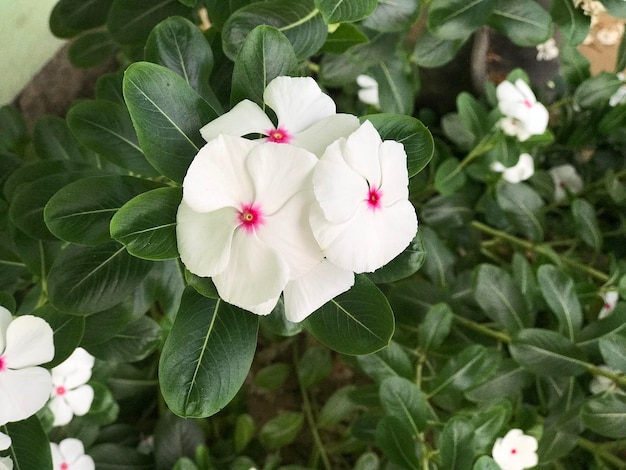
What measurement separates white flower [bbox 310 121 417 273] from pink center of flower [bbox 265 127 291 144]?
0.24ft

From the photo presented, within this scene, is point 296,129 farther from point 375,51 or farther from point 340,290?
point 375,51

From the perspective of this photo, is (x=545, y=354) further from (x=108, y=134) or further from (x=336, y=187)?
(x=108, y=134)

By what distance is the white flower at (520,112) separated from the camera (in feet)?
3.74

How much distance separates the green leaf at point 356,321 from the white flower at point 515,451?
421 millimetres

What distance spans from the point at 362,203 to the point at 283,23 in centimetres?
35

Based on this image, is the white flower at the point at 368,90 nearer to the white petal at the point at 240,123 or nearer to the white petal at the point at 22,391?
the white petal at the point at 240,123

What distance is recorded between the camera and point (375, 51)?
106 cm

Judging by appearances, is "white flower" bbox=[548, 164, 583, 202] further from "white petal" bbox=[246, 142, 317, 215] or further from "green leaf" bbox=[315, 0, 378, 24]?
"white petal" bbox=[246, 142, 317, 215]

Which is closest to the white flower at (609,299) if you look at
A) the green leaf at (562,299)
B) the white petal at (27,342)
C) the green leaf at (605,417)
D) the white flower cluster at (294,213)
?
the green leaf at (562,299)

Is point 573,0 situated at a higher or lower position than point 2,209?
lower

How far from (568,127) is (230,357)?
115 cm

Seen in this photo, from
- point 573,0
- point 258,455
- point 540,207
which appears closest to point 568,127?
point 540,207

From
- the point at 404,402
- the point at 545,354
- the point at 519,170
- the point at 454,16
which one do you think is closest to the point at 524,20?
the point at 454,16

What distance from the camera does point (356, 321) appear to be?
640mm
